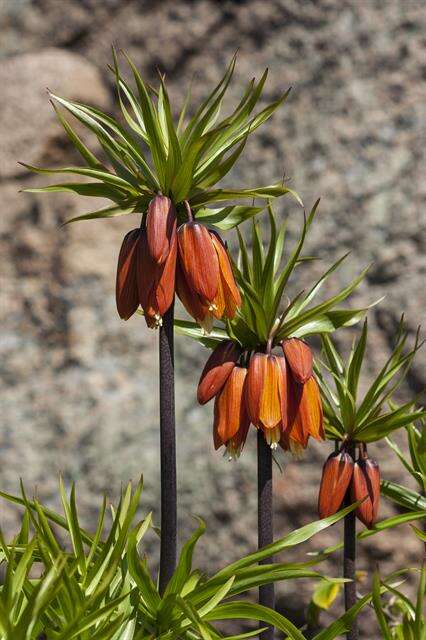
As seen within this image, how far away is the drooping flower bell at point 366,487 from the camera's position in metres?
1.35

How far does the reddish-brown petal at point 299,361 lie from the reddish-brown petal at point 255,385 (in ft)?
0.12

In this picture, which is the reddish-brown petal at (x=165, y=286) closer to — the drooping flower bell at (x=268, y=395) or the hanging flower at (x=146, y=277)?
the hanging flower at (x=146, y=277)

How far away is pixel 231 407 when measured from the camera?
128cm

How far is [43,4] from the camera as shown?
12.3 feet

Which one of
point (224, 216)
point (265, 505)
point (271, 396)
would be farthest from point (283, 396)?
point (224, 216)

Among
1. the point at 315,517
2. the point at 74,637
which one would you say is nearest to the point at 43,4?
the point at 315,517

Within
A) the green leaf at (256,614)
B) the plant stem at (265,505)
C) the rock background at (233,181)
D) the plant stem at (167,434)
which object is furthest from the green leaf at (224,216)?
the rock background at (233,181)

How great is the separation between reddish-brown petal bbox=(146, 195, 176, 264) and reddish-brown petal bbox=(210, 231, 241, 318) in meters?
0.07

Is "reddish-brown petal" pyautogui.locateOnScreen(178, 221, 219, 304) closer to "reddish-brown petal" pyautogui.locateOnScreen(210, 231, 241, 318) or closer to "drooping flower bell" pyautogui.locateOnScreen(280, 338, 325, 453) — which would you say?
"reddish-brown petal" pyautogui.locateOnScreen(210, 231, 241, 318)

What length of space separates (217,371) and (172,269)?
0.54ft

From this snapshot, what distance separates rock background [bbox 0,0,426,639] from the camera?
9.03 feet

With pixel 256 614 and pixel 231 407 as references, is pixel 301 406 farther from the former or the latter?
pixel 256 614

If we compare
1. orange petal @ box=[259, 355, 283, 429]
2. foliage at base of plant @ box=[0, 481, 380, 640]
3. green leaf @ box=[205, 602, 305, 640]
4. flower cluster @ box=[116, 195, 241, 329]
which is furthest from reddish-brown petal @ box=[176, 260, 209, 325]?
green leaf @ box=[205, 602, 305, 640]

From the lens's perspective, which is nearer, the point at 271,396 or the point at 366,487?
the point at 271,396
